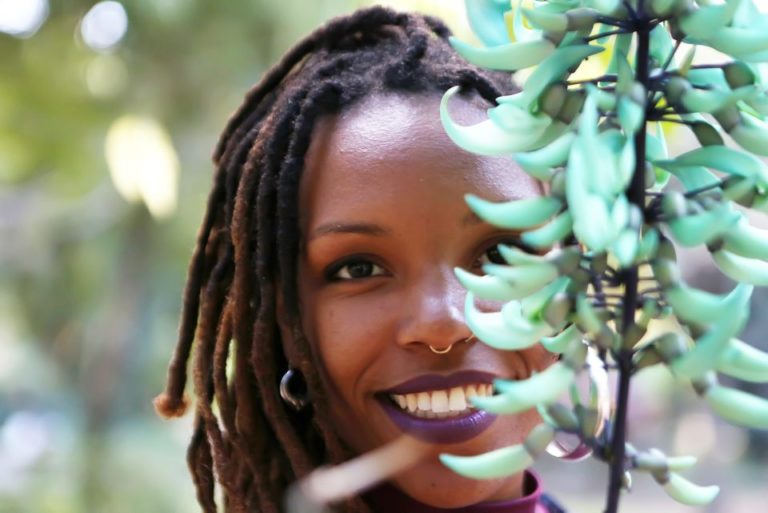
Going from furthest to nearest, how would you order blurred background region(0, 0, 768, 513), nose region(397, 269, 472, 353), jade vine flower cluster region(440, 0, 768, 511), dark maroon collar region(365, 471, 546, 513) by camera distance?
blurred background region(0, 0, 768, 513) → dark maroon collar region(365, 471, 546, 513) → nose region(397, 269, 472, 353) → jade vine flower cluster region(440, 0, 768, 511)

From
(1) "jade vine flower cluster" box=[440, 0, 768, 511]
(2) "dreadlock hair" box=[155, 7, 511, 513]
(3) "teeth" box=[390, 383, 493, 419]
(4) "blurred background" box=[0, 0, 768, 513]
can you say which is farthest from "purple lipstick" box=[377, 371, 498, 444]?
(4) "blurred background" box=[0, 0, 768, 513]

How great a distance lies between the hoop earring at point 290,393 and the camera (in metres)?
1.14

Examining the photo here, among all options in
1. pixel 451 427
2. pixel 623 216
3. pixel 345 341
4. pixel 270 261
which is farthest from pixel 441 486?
pixel 623 216

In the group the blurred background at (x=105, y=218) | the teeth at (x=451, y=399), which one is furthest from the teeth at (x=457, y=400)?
the blurred background at (x=105, y=218)

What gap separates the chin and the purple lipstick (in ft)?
0.13

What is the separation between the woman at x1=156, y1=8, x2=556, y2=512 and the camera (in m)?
1.04

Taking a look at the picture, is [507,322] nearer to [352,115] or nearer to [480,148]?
[480,148]

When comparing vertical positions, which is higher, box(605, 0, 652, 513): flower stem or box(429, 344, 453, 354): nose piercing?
box(605, 0, 652, 513): flower stem

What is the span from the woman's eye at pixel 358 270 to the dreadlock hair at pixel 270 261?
55 millimetres

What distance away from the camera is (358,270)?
1101mm

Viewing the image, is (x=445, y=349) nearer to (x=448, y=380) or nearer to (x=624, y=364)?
(x=448, y=380)

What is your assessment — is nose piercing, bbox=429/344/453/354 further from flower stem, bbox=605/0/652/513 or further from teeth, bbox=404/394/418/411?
flower stem, bbox=605/0/652/513

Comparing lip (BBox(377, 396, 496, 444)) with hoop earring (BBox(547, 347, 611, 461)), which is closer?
hoop earring (BBox(547, 347, 611, 461))

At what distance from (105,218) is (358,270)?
301 cm
